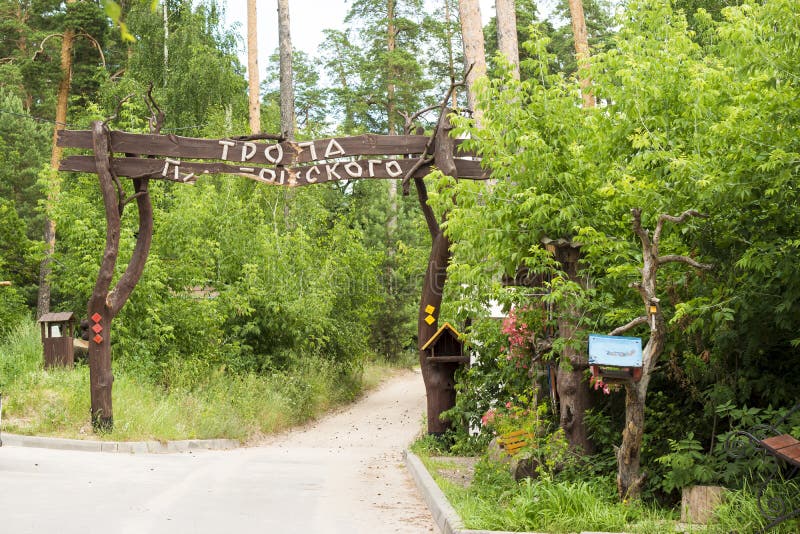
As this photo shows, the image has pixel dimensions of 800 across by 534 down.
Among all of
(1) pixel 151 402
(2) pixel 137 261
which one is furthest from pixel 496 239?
(1) pixel 151 402

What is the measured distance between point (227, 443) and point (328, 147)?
600 centimetres

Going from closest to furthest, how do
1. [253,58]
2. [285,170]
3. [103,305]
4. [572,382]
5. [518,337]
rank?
1. [572,382]
2. [518,337]
3. [103,305]
4. [285,170]
5. [253,58]

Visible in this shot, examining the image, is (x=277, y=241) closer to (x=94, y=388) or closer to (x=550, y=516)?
(x=94, y=388)

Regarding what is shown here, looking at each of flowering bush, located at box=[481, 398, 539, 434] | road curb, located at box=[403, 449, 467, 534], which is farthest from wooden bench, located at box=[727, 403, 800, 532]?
road curb, located at box=[403, 449, 467, 534]

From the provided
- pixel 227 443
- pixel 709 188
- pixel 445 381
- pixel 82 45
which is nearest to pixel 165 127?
pixel 82 45

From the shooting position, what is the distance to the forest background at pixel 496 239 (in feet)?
27.3

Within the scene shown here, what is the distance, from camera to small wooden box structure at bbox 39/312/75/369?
57.9ft

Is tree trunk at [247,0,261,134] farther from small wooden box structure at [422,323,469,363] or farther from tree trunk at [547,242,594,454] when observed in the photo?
tree trunk at [547,242,594,454]

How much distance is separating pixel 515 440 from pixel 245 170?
7381mm

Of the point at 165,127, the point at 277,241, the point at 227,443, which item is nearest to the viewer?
the point at 227,443

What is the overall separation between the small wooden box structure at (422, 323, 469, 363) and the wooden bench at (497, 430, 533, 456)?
4495 millimetres

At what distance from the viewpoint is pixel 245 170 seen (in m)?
14.8

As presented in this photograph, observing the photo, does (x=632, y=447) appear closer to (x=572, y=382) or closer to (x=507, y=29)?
(x=572, y=382)

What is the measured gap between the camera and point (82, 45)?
33969mm
